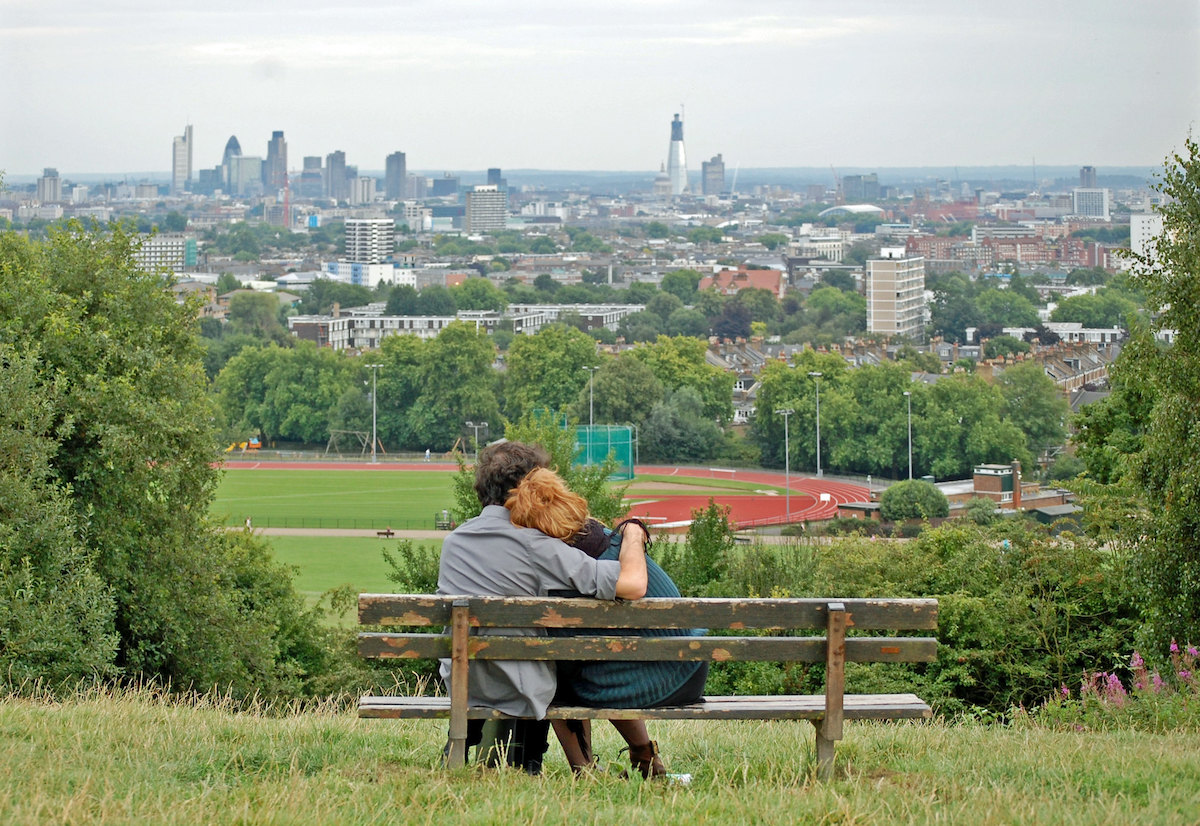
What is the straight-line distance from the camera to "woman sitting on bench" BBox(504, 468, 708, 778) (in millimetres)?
4906

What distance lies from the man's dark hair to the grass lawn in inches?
38.9

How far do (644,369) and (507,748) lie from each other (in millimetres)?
64014

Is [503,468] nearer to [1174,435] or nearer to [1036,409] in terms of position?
[1174,435]

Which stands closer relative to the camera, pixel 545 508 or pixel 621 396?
pixel 545 508

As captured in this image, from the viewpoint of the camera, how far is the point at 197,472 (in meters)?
14.1

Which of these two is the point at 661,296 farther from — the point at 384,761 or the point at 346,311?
the point at 384,761

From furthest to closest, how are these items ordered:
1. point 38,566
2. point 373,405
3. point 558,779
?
point 373,405 → point 38,566 → point 558,779

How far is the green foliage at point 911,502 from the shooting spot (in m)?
42.0

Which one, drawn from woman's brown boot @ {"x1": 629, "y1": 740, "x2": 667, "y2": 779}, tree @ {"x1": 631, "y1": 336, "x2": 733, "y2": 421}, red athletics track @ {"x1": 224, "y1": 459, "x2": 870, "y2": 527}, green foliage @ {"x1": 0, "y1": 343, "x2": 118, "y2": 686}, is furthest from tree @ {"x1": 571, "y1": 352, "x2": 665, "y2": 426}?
woman's brown boot @ {"x1": 629, "y1": 740, "x2": 667, "y2": 779}

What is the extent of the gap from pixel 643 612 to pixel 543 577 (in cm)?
46

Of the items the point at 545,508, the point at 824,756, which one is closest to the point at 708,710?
the point at 824,756

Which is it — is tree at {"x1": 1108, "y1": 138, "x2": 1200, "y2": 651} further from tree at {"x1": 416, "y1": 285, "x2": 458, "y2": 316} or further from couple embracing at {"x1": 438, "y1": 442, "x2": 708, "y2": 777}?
tree at {"x1": 416, "y1": 285, "x2": 458, "y2": 316}

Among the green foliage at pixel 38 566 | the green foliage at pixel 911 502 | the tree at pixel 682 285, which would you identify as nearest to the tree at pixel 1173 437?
the green foliage at pixel 38 566

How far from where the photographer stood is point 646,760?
4.97 m
